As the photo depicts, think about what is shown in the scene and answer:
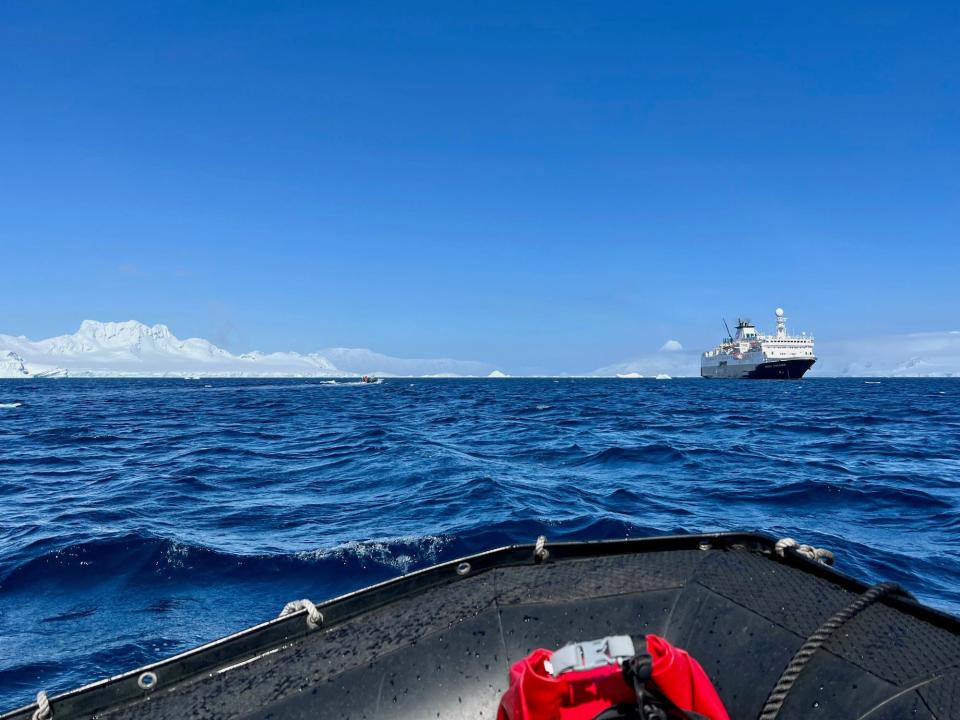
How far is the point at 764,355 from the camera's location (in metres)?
91.7

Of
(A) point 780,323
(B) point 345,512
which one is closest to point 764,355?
(A) point 780,323

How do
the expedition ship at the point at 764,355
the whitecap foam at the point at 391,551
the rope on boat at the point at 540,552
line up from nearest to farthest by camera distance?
the rope on boat at the point at 540,552 < the whitecap foam at the point at 391,551 < the expedition ship at the point at 764,355

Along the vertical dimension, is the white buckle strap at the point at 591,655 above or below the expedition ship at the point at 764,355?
below

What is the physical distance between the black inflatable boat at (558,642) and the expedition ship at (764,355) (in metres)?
98.1

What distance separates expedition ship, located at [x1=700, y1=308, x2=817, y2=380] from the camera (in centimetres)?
9150

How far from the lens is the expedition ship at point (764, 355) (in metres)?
91.5

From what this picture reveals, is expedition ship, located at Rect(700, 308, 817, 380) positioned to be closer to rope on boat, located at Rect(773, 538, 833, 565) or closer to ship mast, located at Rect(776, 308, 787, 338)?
ship mast, located at Rect(776, 308, 787, 338)

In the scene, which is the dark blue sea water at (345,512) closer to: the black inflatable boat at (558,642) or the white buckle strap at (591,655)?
the black inflatable boat at (558,642)

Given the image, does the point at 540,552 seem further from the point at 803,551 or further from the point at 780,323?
the point at 780,323

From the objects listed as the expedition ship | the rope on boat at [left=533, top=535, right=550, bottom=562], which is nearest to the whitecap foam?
the rope on boat at [left=533, top=535, right=550, bottom=562]

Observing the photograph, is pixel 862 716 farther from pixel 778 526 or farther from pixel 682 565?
pixel 778 526

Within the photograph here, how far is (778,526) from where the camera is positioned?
6.95m

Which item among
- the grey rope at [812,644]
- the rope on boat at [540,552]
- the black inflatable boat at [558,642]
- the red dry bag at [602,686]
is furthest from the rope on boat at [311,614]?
the grey rope at [812,644]

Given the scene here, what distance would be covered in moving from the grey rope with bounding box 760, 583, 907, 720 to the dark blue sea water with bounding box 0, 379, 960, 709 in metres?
3.55
